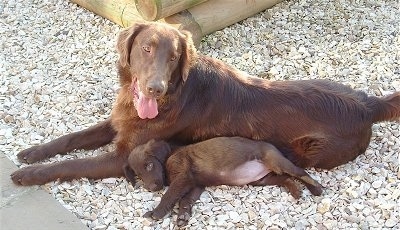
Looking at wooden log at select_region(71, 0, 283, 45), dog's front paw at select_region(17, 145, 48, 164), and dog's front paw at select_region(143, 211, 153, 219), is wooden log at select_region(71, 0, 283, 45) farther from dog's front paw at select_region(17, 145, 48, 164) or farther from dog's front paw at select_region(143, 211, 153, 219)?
dog's front paw at select_region(143, 211, 153, 219)

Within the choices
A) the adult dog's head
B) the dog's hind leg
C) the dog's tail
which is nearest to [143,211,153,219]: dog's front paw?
the adult dog's head

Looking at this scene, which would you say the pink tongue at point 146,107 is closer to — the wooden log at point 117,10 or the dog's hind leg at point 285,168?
the dog's hind leg at point 285,168

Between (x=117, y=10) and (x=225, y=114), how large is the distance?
228cm

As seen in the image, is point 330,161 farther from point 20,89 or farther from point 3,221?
point 20,89

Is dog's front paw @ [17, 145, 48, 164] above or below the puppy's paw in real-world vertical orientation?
above

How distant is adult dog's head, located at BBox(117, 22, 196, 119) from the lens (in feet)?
13.1

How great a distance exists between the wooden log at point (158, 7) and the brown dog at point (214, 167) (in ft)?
5.32

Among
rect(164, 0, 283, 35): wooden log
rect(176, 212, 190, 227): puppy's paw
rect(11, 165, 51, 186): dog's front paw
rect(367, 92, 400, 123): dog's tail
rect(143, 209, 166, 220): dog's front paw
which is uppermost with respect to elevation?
rect(164, 0, 283, 35): wooden log

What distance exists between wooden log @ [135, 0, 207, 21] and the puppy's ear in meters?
1.71

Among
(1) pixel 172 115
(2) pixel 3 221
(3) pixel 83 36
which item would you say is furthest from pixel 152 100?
(3) pixel 83 36

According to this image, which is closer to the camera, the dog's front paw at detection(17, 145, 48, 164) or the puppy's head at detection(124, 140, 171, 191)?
the puppy's head at detection(124, 140, 171, 191)

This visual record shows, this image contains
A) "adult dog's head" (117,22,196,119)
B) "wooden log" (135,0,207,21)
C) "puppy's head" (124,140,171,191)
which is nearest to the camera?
"adult dog's head" (117,22,196,119)

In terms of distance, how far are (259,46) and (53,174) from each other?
2.50m

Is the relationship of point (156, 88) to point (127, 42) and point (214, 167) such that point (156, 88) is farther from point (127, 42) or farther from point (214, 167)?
point (214, 167)
